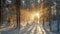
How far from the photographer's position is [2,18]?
4.58 ft

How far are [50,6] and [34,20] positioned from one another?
225mm

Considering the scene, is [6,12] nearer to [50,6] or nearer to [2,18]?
[2,18]

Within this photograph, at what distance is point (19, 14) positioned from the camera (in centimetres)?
139

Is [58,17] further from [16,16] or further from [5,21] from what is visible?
[5,21]

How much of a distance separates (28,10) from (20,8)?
0.09 m

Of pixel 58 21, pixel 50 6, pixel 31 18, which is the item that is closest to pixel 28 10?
pixel 31 18

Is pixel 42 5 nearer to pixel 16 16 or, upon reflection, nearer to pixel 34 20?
pixel 34 20

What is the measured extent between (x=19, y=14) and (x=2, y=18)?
0.19m

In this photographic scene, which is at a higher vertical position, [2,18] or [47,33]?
[2,18]

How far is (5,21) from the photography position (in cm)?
138

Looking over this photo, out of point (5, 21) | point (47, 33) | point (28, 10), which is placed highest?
point (28, 10)

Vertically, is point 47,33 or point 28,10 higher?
point 28,10

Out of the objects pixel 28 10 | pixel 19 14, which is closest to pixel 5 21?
pixel 19 14

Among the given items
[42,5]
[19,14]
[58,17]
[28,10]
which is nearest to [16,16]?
[19,14]
